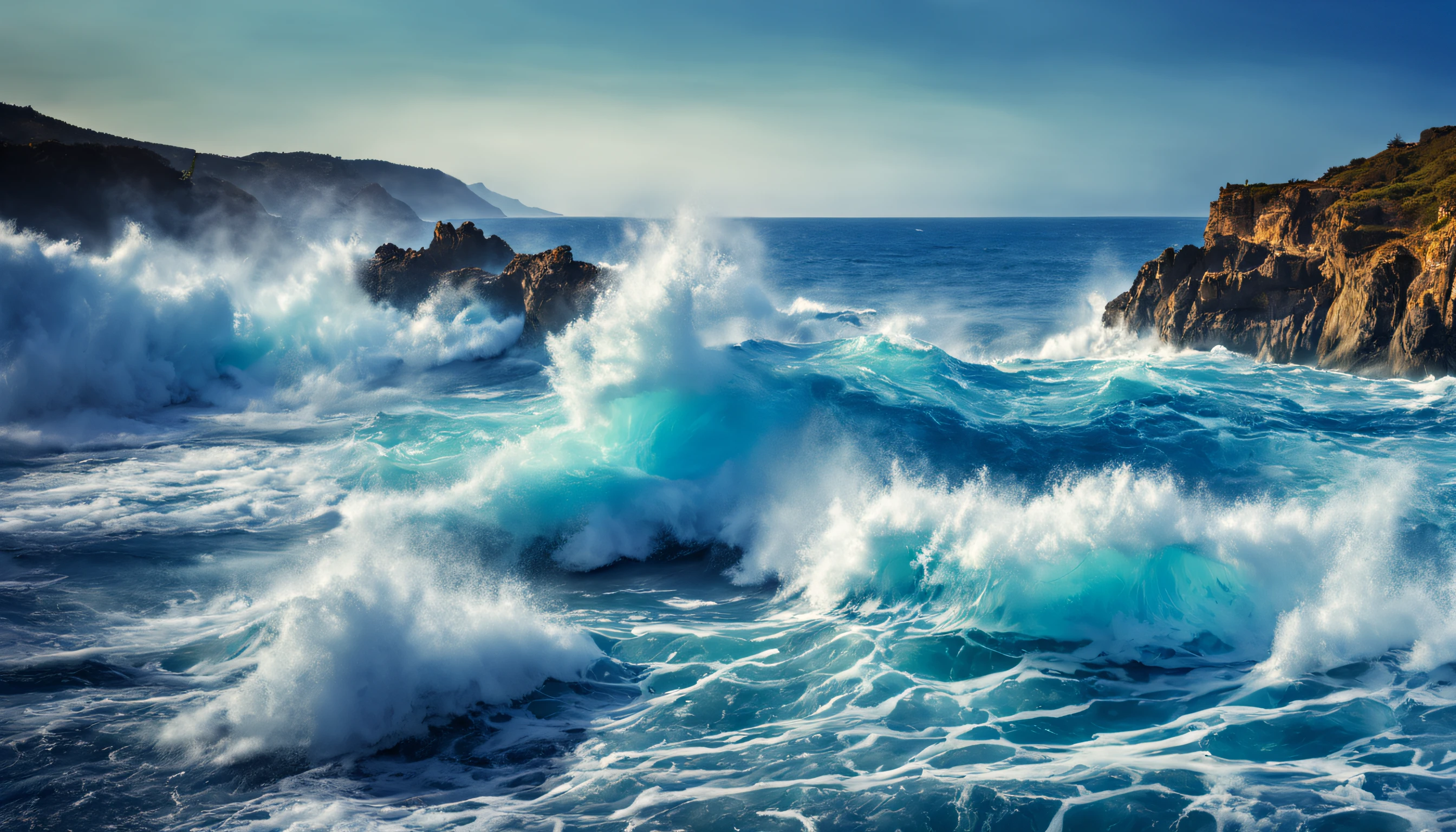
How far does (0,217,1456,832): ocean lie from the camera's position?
5445 millimetres

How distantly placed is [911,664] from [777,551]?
271cm

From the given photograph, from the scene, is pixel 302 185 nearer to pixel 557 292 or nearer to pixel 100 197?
pixel 100 197

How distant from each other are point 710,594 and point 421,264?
21812 millimetres

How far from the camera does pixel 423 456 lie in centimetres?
1307

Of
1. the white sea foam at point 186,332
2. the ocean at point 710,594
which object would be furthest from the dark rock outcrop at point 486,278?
the ocean at point 710,594

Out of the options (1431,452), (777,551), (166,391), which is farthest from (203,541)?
(1431,452)

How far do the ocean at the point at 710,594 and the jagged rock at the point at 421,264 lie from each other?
8.59 m

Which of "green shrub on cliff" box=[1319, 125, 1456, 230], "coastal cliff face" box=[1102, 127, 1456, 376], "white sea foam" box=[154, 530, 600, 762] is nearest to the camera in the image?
"white sea foam" box=[154, 530, 600, 762]

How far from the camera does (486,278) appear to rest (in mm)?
26000

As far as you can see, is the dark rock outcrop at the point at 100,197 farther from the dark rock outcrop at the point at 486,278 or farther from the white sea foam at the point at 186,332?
the dark rock outcrop at the point at 486,278

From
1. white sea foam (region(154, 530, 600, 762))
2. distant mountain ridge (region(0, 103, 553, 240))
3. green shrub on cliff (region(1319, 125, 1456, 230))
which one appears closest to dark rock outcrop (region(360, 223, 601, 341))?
white sea foam (region(154, 530, 600, 762))

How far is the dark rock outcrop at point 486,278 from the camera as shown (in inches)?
941

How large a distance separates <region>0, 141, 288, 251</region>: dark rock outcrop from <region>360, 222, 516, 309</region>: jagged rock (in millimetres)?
15138

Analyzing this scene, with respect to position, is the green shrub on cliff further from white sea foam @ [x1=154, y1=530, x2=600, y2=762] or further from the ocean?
white sea foam @ [x1=154, y1=530, x2=600, y2=762]
